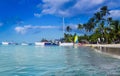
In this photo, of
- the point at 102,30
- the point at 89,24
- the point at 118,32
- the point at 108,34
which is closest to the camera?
the point at 118,32

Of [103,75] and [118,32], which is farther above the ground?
[118,32]

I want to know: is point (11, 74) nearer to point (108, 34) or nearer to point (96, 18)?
point (108, 34)

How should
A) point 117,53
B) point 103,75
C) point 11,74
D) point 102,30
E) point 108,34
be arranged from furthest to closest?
point 102,30 → point 108,34 → point 117,53 → point 11,74 → point 103,75

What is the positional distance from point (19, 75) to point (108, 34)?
132 metres

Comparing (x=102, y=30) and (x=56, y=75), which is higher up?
(x=102, y=30)

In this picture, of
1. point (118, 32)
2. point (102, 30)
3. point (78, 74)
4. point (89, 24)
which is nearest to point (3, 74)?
point (78, 74)

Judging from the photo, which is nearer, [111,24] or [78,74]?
[78,74]

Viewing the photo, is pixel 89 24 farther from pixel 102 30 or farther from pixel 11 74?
pixel 11 74

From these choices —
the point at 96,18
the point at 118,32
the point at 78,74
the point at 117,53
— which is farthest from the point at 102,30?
the point at 78,74

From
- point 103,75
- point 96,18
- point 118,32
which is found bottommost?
point 103,75

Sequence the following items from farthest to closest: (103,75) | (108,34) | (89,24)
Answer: (89,24)
(108,34)
(103,75)

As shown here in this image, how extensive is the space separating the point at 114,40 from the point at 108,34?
6.10 metres

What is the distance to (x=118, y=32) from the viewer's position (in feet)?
445

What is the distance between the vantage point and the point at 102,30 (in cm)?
16575
